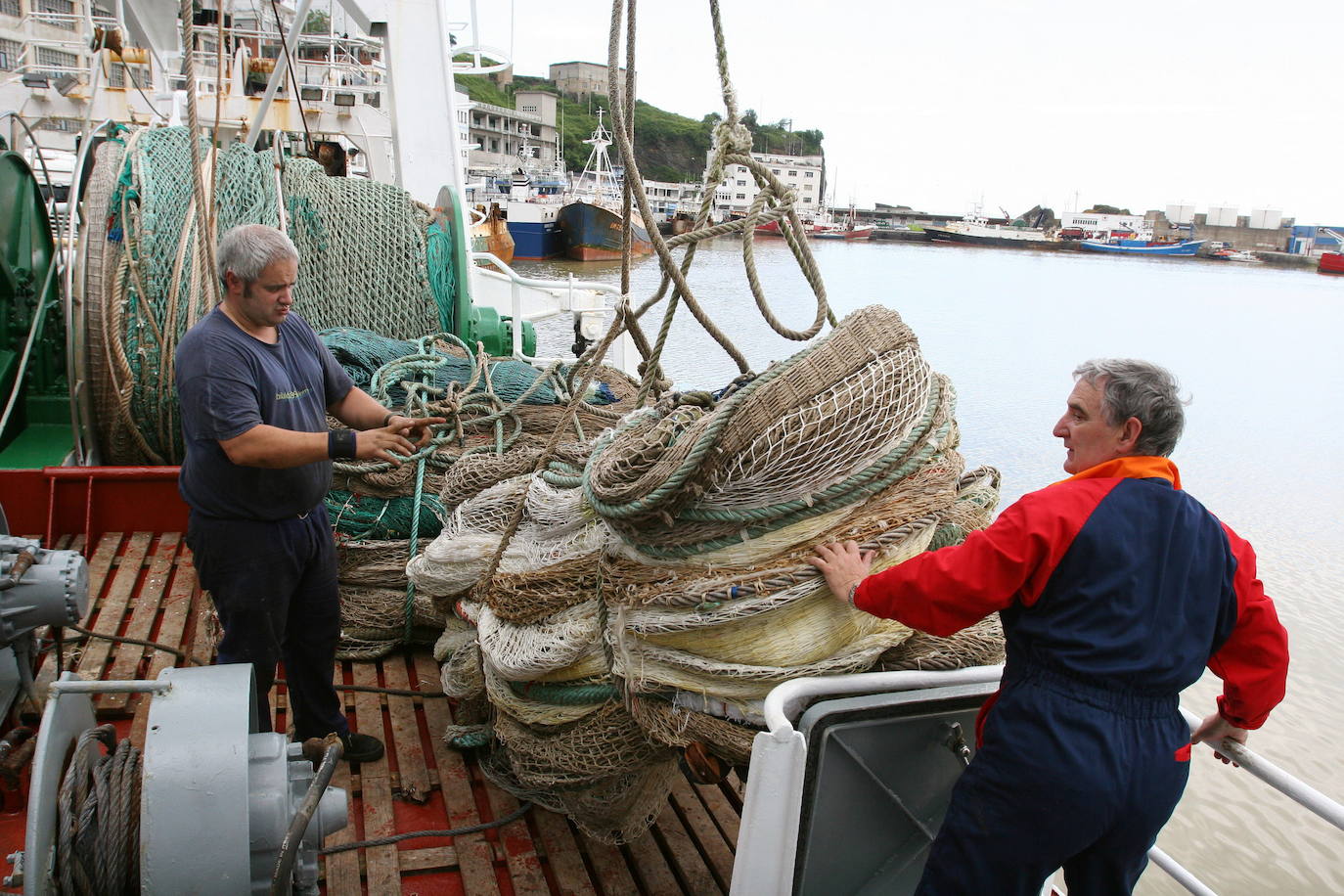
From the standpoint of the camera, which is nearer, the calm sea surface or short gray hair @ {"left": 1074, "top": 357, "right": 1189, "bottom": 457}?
short gray hair @ {"left": 1074, "top": 357, "right": 1189, "bottom": 457}

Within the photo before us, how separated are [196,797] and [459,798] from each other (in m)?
1.32

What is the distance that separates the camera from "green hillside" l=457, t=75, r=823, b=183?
3278 inches

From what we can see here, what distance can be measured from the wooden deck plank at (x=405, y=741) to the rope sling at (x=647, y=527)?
0.41 ft

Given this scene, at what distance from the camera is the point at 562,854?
2791mm

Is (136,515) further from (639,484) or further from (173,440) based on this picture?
(639,484)

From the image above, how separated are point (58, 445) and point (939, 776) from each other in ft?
14.4

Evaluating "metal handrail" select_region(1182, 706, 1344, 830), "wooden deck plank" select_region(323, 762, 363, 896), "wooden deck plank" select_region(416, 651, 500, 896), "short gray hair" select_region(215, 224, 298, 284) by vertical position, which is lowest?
"wooden deck plank" select_region(416, 651, 500, 896)

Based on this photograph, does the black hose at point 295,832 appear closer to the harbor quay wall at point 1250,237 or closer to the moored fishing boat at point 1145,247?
the moored fishing boat at point 1145,247

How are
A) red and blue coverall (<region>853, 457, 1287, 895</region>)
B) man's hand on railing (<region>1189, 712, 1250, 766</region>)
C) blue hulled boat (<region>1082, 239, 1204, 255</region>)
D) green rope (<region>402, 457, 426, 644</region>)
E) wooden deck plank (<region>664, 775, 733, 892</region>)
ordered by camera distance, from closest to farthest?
red and blue coverall (<region>853, 457, 1287, 895</region>) → man's hand on railing (<region>1189, 712, 1250, 766</region>) → wooden deck plank (<region>664, 775, 733, 892</region>) → green rope (<region>402, 457, 426, 644</region>) → blue hulled boat (<region>1082, 239, 1204, 255</region>)

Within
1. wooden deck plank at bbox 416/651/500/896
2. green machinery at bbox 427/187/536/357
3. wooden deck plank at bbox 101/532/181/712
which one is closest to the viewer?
wooden deck plank at bbox 416/651/500/896

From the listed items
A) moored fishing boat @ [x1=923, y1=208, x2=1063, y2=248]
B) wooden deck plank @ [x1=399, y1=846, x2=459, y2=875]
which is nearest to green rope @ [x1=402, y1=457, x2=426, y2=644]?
wooden deck plank @ [x1=399, y1=846, x2=459, y2=875]

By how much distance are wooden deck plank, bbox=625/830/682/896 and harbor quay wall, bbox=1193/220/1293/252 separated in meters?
78.0

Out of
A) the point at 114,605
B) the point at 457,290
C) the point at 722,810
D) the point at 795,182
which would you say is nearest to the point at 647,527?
the point at 722,810

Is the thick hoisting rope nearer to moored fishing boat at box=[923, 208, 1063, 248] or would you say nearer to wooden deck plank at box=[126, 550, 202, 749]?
wooden deck plank at box=[126, 550, 202, 749]
